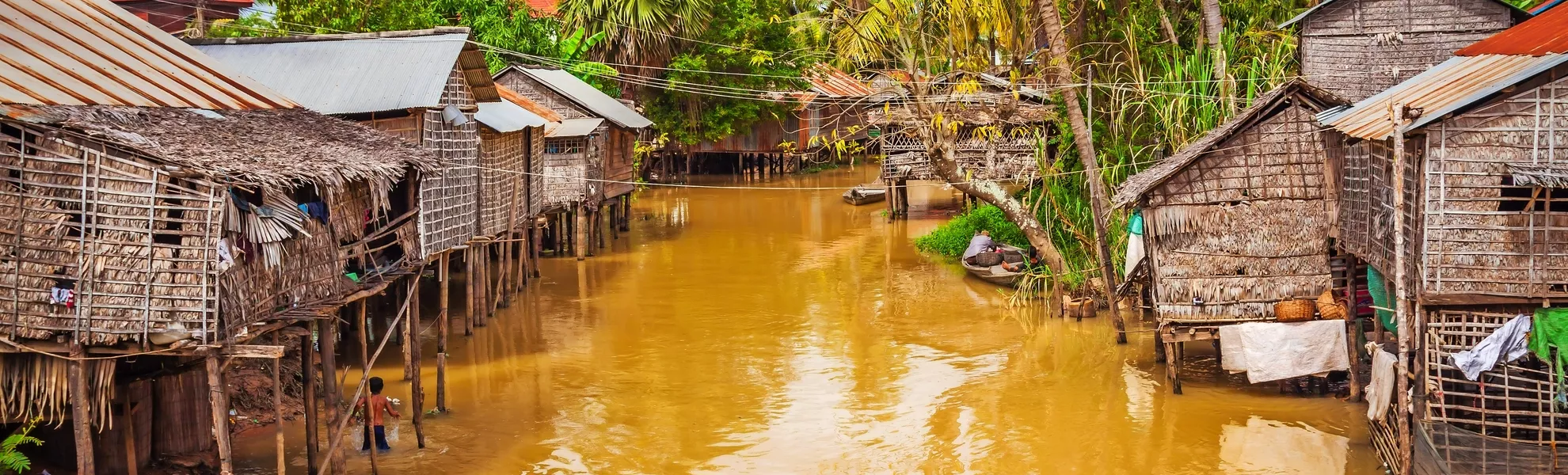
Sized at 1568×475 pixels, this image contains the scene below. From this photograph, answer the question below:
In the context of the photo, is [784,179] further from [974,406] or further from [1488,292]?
[1488,292]

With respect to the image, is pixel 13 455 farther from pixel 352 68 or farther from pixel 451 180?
pixel 451 180

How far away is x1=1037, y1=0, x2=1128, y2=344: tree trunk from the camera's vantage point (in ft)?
55.6

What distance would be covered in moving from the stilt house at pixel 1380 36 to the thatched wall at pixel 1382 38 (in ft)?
0.04

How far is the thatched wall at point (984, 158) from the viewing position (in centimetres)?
2723

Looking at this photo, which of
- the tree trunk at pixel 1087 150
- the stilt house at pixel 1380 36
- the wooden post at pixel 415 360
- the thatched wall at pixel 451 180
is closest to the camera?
the wooden post at pixel 415 360

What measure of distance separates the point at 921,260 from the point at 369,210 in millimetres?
13210

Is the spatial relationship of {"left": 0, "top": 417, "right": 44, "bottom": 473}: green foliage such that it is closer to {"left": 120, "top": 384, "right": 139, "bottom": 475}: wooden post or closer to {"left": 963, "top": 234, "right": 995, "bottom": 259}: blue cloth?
{"left": 120, "top": 384, "right": 139, "bottom": 475}: wooden post

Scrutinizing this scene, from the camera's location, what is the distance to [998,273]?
21359 mm

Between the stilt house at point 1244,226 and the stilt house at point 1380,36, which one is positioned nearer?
the stilt house at point 1244,226

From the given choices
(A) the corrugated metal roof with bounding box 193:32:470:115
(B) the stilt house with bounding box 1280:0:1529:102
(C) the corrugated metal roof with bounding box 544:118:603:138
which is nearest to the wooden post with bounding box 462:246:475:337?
(A) the corrugated metal roof with bounding box 193:32:470:115

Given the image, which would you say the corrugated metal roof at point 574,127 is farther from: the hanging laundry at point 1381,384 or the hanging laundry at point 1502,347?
the hanging laundry at point 1502,347

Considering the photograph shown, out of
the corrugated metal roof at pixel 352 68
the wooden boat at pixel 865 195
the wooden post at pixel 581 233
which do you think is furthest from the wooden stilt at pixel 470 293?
the wooden boat at pixel 865 195

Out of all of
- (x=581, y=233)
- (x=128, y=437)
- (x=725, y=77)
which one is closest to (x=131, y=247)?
(x=128, y=437)

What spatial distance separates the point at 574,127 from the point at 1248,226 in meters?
13.7
